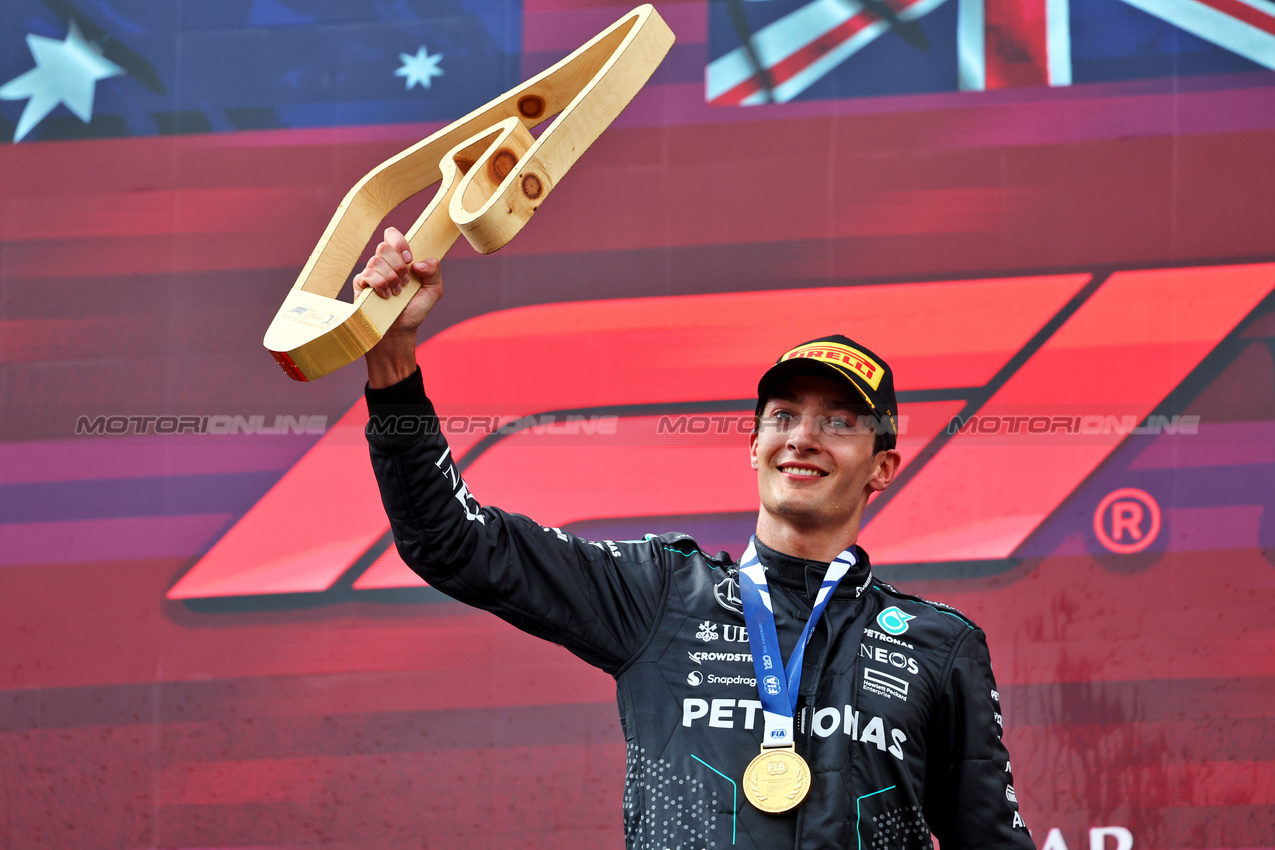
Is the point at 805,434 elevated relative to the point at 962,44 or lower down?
lower down

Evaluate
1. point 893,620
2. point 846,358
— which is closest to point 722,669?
point 893,620

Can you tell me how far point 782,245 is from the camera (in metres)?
3.45

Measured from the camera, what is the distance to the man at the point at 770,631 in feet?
4.99

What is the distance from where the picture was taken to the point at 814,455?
175cm

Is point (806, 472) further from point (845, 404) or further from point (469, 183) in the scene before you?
point (469, 183)

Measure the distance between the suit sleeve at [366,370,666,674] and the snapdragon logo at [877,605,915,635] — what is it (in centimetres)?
35

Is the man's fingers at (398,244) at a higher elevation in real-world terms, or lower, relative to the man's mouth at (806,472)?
higher

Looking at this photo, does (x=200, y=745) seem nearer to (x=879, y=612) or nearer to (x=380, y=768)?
(x=380, y=768)

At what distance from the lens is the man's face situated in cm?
174

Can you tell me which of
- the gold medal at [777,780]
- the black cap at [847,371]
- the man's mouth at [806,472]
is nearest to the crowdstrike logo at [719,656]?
the gold medal at [777,780]

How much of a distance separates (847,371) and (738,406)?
5.46ft

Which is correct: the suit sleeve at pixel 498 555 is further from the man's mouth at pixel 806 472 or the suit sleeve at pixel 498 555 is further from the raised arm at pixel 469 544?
the man's mouth at pixel 806 472

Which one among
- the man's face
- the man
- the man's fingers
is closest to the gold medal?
the man

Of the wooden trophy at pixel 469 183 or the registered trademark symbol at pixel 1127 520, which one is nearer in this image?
the wooden trophy at pixel 469 183
